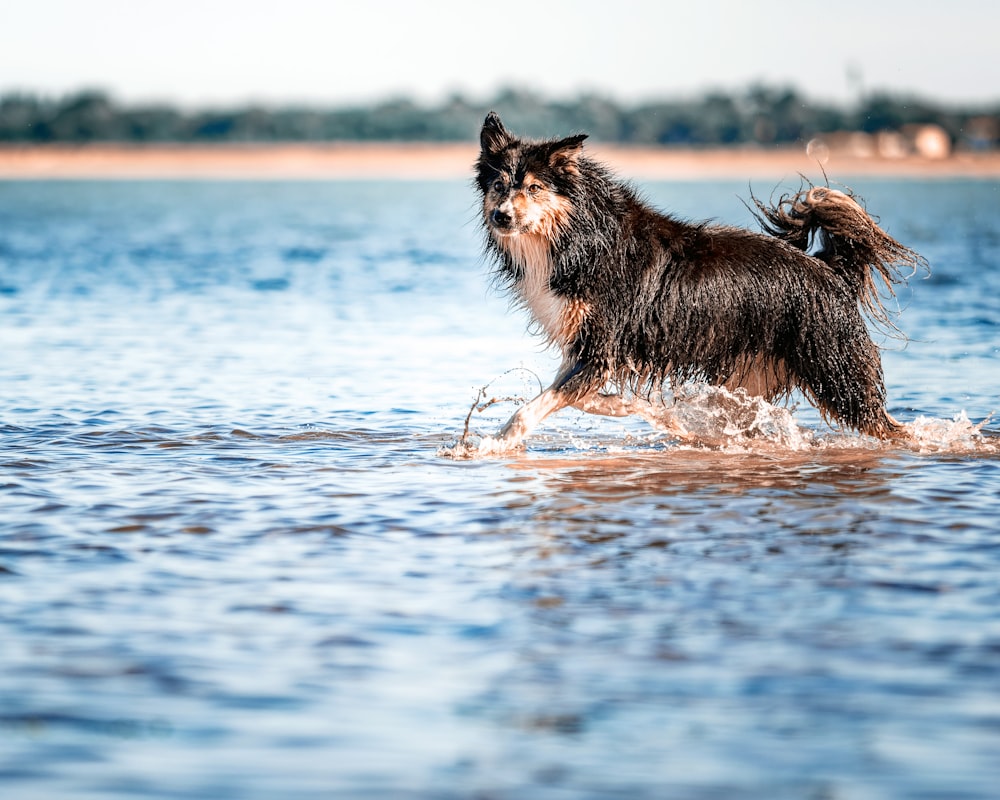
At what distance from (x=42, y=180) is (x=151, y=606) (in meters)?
141

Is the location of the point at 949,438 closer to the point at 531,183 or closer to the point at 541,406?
the point at 541,406

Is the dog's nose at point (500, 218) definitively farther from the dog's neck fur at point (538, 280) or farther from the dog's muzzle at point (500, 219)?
the dog's neck fur at point (538, 280)

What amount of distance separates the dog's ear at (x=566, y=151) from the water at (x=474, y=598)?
5.68 ft

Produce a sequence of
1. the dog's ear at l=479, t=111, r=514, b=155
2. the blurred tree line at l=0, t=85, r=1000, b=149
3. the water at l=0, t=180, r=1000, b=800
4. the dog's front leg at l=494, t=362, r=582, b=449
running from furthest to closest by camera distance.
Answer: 1. the blurred tree line at l=0, t=85, r=1000, b=149
2. the dog's front leg at l=494, t=362, r=582, b=449
3. the dog's ear at l=479, t=111, r=514, b=155
4. the water at l=0, t=180, r=1000, b=800

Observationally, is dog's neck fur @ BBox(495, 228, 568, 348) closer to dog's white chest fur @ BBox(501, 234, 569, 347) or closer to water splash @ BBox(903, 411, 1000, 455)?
dog's white chest fur @ BBox(501, 234, 569, 347)

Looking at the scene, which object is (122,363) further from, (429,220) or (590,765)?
(429,220)

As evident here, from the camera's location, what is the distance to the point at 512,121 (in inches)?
5094

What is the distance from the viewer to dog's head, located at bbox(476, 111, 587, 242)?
24.8 ft

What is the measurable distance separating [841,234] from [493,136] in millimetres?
2080

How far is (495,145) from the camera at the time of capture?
25.5ft

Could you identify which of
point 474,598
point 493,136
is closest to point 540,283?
point 493,136

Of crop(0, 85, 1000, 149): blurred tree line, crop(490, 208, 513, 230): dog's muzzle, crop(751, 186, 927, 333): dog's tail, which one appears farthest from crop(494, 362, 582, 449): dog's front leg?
crop(0, 85, 1000, 149): blurred tree line

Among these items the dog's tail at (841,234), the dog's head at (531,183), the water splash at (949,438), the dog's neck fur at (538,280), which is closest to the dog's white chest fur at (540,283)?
the dog's neck fur at (538,280)

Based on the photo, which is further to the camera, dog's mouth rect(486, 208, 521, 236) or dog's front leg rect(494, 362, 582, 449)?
dog's front leg rect(494, 362, 582, 449)
